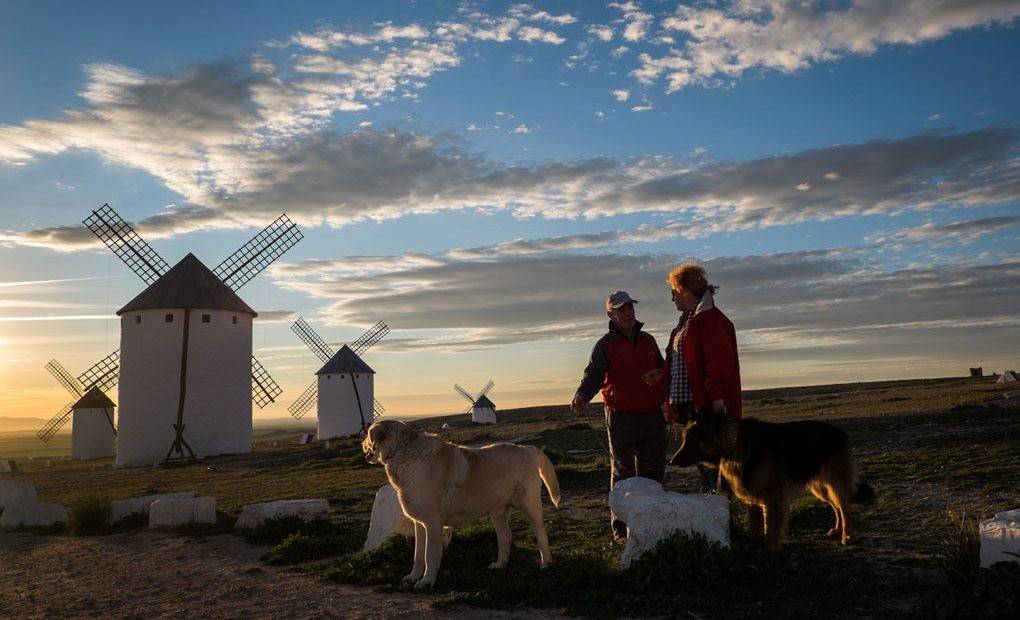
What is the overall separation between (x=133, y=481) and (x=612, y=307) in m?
25.5

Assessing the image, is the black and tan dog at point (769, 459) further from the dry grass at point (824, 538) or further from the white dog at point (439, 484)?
the white dog at point (439, 484)

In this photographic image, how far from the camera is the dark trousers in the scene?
841 centimetres

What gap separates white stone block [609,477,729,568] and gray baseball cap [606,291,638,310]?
215 cm

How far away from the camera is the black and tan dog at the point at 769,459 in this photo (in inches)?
281

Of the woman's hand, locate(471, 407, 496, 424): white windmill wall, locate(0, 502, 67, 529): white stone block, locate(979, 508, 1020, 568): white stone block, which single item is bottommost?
locate(471, 407, 496, 424): white windmill wall

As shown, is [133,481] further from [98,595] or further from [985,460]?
[985,460]

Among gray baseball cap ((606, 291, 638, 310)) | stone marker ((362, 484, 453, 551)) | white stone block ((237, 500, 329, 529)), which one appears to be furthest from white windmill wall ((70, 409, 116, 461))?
gray baseball cap ((606, 291, 638, 310))

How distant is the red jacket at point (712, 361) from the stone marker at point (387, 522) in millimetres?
3798

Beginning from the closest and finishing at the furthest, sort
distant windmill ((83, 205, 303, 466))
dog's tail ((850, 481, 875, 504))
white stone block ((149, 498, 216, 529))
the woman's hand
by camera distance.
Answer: dog's tail ((850, 481, 875, 504)) < the woman's hand < white stone block ((149, 498, 216, 529)) < distant windmill ((83, 205, 303, 466))

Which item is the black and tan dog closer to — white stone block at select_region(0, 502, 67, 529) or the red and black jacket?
the red and black jacket

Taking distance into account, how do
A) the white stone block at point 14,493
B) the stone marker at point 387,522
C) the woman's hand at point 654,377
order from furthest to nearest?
the white stone block at point 14,493
the stone marker at point 387,522
the woman's hand at point 654,377

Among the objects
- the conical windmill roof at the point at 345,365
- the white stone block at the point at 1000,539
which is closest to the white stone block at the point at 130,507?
the white stone block at the point at 1000,539

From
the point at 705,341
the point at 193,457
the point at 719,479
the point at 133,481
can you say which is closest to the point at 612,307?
the point at 705,341

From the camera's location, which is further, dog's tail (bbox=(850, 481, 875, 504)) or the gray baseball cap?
the gray baseball cap
